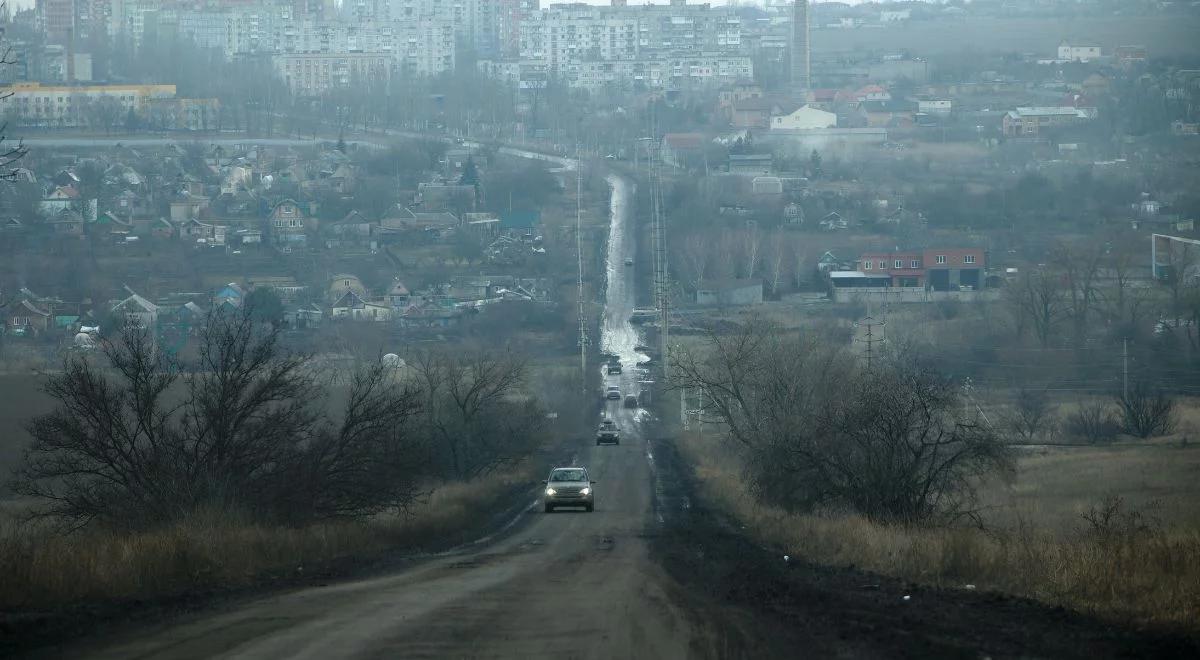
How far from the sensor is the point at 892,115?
292ft

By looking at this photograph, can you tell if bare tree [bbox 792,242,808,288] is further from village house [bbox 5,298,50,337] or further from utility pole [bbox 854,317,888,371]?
village house [bbox 5,298,50,337]

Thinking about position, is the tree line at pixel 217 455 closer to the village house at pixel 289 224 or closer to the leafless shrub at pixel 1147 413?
the leafless shrub at pixel 1147 413

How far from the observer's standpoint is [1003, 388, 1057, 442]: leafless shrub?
3384cm

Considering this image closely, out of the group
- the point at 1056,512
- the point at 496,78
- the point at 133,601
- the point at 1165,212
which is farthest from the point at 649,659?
the point at 496,78

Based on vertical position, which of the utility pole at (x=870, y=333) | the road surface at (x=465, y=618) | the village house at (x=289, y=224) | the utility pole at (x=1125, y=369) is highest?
the village house at (x=289, y=224)

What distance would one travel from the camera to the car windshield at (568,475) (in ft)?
69.2

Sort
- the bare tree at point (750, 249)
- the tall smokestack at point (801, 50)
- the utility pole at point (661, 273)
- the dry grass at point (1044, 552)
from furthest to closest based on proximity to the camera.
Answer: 1. the tall smokestack at point (801, 50)
2. the bare tree at point (750, 249)
3. the utility pole at point (661, 273)
4. the dry grass at point (1044, 552)

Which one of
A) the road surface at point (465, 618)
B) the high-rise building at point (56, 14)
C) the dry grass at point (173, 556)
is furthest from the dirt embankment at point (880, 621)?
the high-rise building at point (56, 14)

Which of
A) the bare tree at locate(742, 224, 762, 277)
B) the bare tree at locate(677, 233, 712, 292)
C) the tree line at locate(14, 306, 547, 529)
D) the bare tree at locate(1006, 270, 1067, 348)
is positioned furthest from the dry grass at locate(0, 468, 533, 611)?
the bare tree at locate(677, 233, 712, 292)

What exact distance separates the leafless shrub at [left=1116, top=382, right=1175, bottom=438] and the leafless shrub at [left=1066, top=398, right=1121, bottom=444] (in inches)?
14.7

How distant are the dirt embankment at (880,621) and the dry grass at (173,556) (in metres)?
3.37

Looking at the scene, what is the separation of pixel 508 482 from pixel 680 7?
119m

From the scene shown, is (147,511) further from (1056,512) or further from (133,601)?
(1056,512)

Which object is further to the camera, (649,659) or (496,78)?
(496,78)
